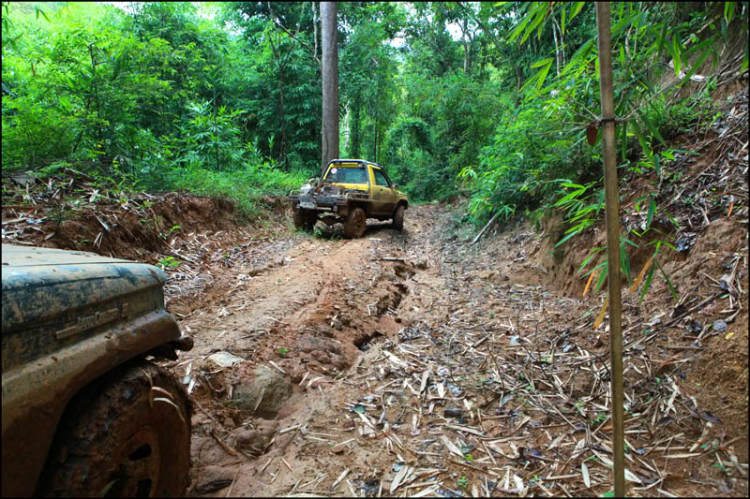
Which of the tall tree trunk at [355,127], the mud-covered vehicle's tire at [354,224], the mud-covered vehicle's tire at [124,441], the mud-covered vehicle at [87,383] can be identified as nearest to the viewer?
the mud-covered vehicle at [87,383]

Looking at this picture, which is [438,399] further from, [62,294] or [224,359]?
[62,294]

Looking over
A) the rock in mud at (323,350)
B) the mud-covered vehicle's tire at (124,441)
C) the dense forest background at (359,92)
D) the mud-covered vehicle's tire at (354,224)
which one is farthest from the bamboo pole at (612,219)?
the mud-covered vehicle's tire at (354,224)

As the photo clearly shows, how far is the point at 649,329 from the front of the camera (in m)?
2.79

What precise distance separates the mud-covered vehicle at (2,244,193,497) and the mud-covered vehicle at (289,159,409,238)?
271 inches

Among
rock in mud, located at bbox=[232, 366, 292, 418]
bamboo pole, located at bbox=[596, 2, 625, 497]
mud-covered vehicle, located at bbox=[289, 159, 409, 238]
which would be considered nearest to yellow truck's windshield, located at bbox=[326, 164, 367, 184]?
mud-covered vehicle, located at bbox=[289, 159, 409, 238]

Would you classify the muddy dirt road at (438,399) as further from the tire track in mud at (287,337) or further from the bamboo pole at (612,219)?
the bamboo pole at (612,219)

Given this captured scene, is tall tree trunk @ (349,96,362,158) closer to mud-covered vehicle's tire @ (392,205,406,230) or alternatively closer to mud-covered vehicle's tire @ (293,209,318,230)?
mud-covered vehicle's tire @ (392,205,406,230)

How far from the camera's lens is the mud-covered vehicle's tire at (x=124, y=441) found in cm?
136

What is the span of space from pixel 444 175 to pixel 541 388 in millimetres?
15709

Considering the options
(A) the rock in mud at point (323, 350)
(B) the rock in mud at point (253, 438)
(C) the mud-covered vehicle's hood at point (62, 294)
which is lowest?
(B) the rock in mud at point (253, 438)

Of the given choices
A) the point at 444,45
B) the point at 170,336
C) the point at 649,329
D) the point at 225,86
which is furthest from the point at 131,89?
the point at 444,45

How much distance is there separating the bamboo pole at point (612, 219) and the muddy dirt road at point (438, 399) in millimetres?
587

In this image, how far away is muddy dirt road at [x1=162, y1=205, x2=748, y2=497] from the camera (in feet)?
6.72

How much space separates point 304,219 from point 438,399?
7061 millimetres
